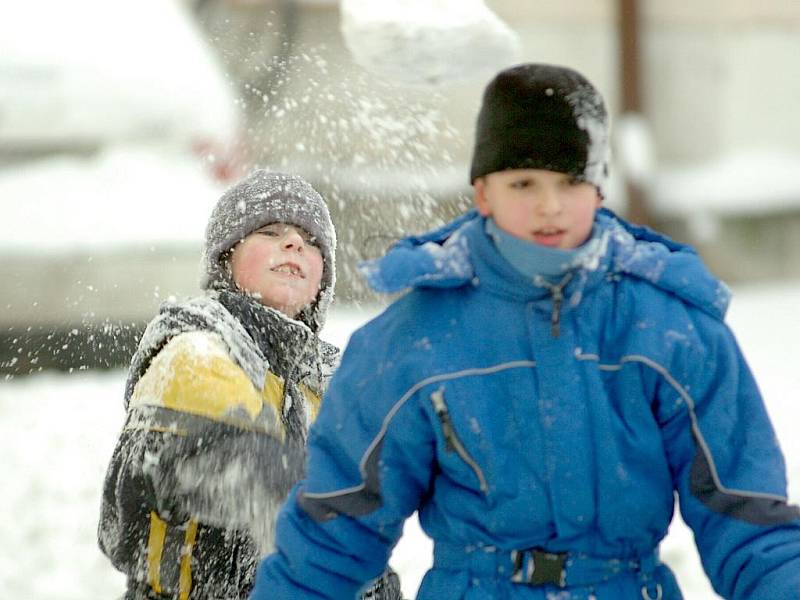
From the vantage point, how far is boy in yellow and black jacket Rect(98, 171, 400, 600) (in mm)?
2754

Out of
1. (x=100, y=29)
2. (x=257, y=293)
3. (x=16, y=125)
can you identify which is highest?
(x=100, y=29)

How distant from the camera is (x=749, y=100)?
11766mm

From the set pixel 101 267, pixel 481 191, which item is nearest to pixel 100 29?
pixel 101 267

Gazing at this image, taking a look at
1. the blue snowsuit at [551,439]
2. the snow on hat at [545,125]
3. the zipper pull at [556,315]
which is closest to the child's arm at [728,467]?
the blue snowsuit at [551,439]

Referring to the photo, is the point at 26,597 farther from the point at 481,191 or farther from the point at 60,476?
the point at 481,191

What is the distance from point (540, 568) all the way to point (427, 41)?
5.94m

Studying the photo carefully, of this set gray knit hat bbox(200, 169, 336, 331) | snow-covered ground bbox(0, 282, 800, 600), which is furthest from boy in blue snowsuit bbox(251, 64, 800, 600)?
snow-covered ground bbox(0, 282, 800, 600)

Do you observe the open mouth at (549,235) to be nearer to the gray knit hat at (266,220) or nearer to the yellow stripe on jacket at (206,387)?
the yellow stripe on jacket at (206,387)

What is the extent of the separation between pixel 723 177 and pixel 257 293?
29.7 feet

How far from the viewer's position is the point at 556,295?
1993 mm

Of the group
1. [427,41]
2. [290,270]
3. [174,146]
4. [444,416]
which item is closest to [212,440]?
[290,270]

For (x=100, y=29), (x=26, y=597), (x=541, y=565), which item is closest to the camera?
(x=541, y=565)

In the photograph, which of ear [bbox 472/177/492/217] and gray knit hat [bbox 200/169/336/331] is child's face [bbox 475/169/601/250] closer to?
ear [bbox 472/177/492/217]

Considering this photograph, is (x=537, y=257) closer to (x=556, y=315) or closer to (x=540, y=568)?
(x=556, y=315)
